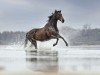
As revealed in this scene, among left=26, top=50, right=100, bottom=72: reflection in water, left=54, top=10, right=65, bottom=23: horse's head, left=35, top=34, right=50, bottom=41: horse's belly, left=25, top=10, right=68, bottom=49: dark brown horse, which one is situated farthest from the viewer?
left=54, top=10, right=65, bottom=23: horse's head

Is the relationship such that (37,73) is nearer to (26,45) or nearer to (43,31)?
(43,31)

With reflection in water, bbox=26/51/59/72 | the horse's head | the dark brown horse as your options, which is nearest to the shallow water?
reflection in water, bbox=26/51/59/72

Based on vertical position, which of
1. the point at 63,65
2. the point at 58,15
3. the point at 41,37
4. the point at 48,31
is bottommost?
the point at 63,65

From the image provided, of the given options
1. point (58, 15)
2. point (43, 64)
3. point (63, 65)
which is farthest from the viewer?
point (58, 15)

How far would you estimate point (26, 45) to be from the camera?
96.0ft

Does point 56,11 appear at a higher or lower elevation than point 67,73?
higher

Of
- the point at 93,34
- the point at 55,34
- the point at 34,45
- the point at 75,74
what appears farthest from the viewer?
the point at 93,34

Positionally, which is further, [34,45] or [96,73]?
[34,45]

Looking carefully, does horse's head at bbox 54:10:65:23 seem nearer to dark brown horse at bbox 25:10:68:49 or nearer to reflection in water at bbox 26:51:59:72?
dark brown horse at bbox 25:10:68:49

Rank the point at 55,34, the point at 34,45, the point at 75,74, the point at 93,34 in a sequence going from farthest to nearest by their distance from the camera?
the point at 93,34 < the point at 34,45 < the point at 55,34 < the point at 75,74

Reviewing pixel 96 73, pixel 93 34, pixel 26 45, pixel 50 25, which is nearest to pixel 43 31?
pixel 50 25

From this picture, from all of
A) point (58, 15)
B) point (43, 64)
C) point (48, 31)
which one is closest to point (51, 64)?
point (43, 64)

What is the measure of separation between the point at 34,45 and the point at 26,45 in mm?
1275

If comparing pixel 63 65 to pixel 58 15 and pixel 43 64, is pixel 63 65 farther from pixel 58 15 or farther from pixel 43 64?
pixel 58 15
